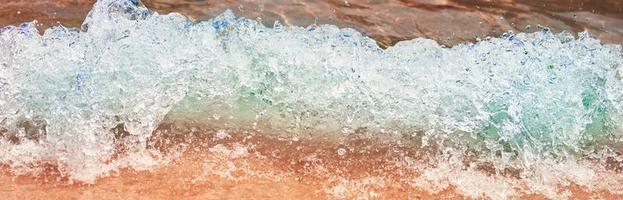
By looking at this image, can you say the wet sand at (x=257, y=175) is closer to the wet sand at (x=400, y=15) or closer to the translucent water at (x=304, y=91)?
the translucent water at (x=304, y=91)

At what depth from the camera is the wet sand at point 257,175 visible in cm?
232

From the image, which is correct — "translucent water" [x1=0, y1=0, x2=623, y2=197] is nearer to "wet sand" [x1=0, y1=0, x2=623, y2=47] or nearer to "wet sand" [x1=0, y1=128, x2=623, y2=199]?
"wet sand" [x1=0, y1=128, x2=623, y2=199]

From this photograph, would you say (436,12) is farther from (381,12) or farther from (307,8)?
(307,8)

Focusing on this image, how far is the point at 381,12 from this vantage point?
416cm

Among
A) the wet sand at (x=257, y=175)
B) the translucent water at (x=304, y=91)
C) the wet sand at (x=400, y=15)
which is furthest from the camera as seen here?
the wet sand at (x=400, y=15)

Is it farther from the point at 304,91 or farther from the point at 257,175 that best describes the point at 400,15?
the point at 257,175

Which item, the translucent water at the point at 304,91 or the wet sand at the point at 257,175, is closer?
the wet sand at the point at 257,175

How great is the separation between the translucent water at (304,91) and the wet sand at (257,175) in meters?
0.08

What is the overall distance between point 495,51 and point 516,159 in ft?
1.98

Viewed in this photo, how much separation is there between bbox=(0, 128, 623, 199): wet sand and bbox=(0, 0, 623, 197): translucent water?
8cm

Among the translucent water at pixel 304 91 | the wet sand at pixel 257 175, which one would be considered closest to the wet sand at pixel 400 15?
the translucent water at pixel 304 91

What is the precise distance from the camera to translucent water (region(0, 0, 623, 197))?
2592mm

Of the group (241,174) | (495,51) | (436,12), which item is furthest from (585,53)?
(241,174)

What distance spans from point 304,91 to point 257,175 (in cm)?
53
